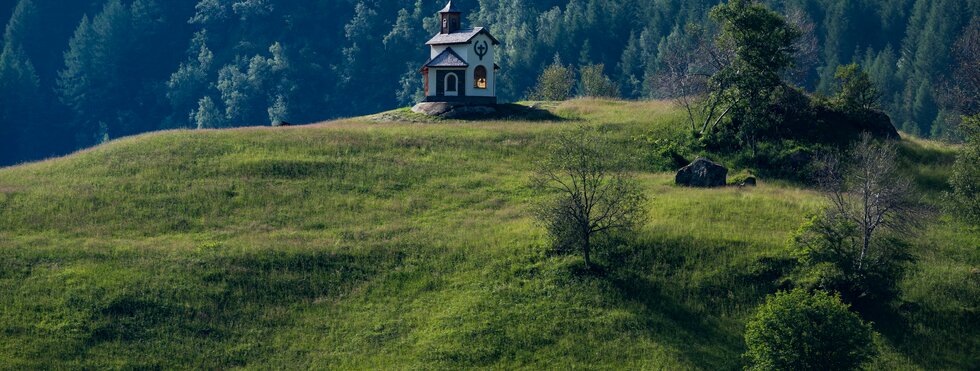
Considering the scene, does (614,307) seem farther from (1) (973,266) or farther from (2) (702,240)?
(1) (973,266)

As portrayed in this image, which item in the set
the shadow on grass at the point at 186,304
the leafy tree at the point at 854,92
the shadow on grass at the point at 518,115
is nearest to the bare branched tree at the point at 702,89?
the leafy tree at the point at 854,92

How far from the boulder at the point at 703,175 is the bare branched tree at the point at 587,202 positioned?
1157cm

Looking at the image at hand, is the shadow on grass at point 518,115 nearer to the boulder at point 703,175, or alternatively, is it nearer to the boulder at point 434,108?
the boulder at point 434,108

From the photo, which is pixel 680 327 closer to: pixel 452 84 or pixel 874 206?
pixel 874 206

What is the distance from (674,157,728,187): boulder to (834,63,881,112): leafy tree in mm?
15621

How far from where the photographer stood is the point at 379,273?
203 ft

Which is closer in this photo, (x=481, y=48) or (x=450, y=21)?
(x=481, y=48)

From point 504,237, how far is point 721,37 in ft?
96.8

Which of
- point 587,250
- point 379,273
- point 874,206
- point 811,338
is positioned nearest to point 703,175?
point 874,206

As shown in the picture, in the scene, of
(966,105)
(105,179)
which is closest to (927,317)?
(105,179)

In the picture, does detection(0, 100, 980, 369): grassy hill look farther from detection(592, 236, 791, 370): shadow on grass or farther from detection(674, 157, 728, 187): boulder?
detection(674, 157, 728, 187): boulder

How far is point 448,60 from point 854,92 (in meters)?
32.6

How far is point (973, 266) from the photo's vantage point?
61.8m

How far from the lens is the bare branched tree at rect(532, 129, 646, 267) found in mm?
61969
